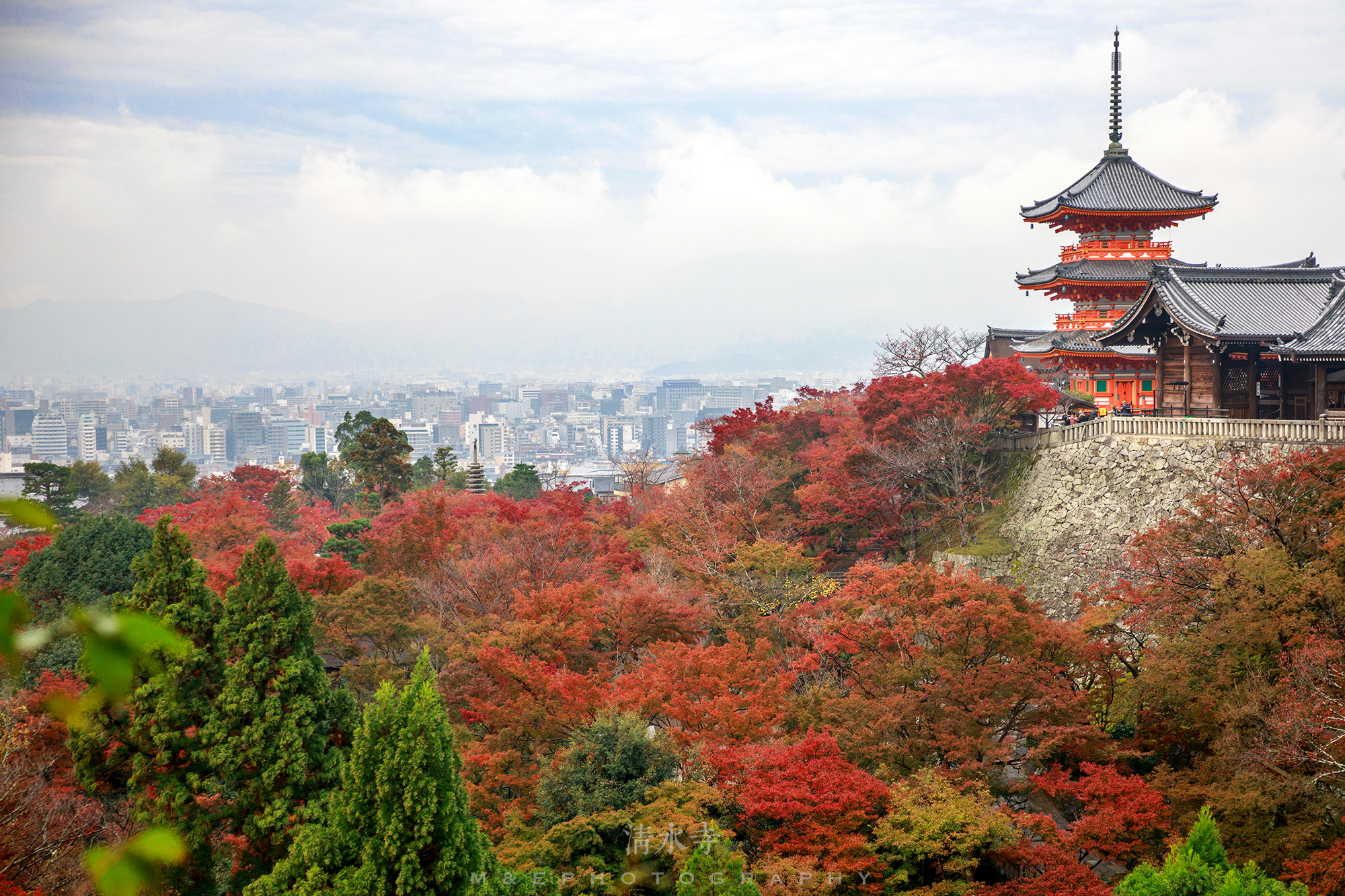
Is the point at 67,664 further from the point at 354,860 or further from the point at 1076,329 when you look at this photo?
the point at 1076,329

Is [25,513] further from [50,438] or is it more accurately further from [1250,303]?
[50,438]

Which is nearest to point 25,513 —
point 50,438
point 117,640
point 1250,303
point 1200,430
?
point 117,640

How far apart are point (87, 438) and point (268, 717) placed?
18270cm

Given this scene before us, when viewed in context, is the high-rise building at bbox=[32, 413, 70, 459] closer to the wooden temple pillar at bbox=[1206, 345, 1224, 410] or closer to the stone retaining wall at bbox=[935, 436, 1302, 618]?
the stone retaining wall at bbox=[935, 436, 1302, 618]

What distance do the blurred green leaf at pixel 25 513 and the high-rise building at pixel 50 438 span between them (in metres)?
191

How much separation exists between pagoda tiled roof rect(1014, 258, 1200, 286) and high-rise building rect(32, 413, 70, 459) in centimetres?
17623

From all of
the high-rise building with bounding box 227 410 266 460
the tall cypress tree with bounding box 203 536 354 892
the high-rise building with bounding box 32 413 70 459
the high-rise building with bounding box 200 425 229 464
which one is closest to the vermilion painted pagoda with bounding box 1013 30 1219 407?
the tall cypress tree with bounding box 203 536 354 892

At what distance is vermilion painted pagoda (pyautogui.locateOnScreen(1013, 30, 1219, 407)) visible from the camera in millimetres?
25550

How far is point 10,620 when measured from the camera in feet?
5.32

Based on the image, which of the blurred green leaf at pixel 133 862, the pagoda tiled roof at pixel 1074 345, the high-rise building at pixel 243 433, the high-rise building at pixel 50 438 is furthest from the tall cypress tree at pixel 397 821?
the high-rise building at pixel 243 433

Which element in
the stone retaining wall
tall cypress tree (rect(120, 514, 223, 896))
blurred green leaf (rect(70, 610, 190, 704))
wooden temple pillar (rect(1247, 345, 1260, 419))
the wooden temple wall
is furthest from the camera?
wooden temple pillar (rect(1247, 345, 1260, 419))

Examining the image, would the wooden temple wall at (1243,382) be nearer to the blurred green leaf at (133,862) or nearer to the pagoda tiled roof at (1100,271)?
the pagoda tiled roof at (1100,271)

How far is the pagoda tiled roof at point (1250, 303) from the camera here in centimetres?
1939

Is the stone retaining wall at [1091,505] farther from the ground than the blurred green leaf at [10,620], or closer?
closer
